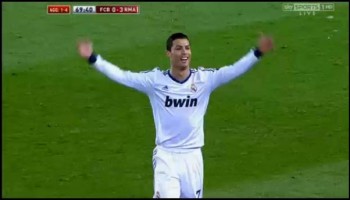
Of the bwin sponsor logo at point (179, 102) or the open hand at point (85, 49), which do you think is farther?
the bwin sponsor logo at point (179, 102)

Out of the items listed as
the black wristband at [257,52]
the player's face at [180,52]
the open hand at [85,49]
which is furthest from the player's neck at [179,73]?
the open hand at [85,49]

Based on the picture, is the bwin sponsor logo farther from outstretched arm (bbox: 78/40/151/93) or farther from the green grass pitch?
the green grass pitch

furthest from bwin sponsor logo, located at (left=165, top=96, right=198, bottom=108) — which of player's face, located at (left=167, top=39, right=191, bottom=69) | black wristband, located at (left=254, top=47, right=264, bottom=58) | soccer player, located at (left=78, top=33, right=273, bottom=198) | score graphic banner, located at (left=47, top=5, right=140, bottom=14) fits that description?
score graphic banner, located at (left=47, top=5, right=140, bottom=14)

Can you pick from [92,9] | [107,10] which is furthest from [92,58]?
[92,9]

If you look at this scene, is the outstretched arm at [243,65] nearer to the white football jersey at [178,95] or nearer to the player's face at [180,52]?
the white football jersey at [178,95]

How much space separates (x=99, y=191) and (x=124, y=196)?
0.38 m

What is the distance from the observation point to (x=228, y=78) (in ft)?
31.5

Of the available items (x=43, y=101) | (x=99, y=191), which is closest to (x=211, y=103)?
(x=43, y=101)

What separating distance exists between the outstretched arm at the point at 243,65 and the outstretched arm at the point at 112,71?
711 millimetres

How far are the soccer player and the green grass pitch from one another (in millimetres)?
2263

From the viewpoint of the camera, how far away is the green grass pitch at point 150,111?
40.7 feet

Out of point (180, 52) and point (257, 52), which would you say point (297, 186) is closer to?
point (257, 52)

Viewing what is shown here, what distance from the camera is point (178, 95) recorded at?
31.3 ft

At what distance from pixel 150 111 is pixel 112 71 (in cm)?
541
